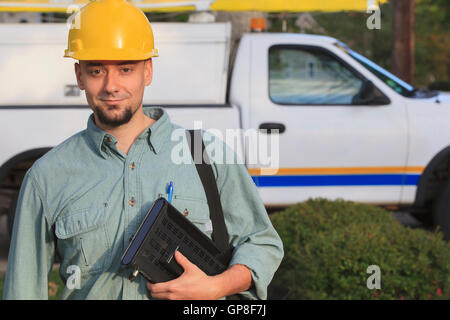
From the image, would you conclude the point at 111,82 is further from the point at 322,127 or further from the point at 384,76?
the point at 384,76

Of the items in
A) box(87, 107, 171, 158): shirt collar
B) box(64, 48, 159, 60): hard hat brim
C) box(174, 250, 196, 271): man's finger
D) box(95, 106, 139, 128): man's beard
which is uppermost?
box(64, 48, 159, 60): hard hat brim

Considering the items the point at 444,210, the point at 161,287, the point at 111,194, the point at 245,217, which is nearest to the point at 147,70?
the point at 111,194

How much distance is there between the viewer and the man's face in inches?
78.3

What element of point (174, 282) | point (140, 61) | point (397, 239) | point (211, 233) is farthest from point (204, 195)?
point (397, 239)

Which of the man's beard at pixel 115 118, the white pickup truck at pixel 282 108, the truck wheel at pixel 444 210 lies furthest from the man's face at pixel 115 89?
the truck wheel at pixel 444 210

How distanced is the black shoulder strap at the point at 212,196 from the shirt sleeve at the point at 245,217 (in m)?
0.03

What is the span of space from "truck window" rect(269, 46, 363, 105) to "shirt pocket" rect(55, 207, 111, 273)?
172 inches

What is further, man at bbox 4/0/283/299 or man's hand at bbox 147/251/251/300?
man at bbox 4/0/283/299

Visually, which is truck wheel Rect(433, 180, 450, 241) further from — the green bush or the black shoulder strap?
the black shoulder strap

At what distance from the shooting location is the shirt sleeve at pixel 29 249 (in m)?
1.94

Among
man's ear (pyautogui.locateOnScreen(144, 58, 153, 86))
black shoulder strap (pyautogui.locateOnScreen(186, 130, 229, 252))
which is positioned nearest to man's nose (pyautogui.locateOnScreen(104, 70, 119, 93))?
man's ear (pyautogui.locateOnScreen(144, 58, 153, 86))

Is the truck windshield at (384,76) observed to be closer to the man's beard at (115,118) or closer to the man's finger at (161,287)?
the man's beard at (115,118)

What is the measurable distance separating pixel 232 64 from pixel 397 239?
8.71 ft

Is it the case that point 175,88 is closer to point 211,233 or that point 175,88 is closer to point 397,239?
point 397,239
